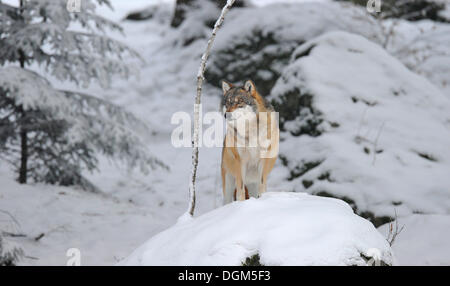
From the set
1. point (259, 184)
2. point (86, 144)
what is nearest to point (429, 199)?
point (259, 184)

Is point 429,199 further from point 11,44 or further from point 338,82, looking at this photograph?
point 11,44

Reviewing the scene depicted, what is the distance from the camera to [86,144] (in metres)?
6.61

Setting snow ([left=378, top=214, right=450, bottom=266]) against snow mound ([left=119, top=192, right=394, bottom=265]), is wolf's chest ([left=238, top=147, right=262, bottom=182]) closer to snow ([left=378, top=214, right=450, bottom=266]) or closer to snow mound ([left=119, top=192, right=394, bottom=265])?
snow mound ([left=119, top=192, right=394, bottom=265])

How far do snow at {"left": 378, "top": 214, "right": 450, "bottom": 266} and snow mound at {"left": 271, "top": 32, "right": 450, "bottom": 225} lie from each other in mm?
421

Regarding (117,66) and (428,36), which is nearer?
(117,66)

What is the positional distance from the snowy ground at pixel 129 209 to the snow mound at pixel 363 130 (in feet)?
1.65

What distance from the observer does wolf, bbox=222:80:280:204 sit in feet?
12.6

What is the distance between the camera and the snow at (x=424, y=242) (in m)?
4.29

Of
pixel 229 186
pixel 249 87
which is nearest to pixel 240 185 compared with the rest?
pixel 229 186

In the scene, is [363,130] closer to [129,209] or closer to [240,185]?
[240,185]

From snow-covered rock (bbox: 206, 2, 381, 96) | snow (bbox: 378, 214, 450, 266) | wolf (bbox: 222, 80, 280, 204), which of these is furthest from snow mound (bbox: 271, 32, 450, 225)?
snow-covered rock (bbox: 206, 2, 381, 96)

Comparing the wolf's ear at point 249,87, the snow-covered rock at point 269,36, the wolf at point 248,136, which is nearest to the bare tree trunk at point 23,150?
the wolf at point 248,136

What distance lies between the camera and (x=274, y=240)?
8.57 feet

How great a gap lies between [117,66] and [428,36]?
29.2ft
